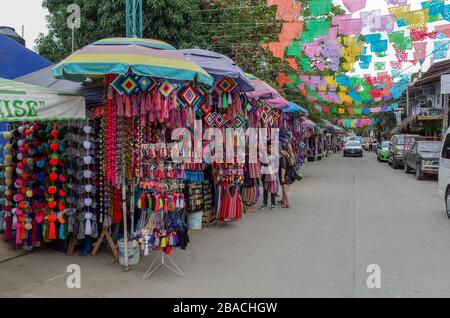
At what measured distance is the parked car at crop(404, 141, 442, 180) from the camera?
16484 mm

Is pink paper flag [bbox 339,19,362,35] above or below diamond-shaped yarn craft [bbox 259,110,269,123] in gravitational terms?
above

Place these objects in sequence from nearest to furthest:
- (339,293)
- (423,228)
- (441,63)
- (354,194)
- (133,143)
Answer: (339,293)
(133,143)
(423,228)
(354,194)
(441,63)

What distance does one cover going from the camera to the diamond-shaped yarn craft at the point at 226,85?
7.70 meters

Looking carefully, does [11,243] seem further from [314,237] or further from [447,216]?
[447,216]

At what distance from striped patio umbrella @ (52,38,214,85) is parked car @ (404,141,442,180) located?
46.4ft

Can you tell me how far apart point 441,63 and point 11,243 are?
2681 centimetres

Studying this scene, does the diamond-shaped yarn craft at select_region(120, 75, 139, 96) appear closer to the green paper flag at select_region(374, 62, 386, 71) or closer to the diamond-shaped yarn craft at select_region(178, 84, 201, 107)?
the diamond-shaped yarn craft at select_region(178, 84, 201, 107)

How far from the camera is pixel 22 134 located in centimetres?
598

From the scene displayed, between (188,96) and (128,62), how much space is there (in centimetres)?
172

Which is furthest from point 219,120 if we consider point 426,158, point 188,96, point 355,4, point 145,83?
point 426,158

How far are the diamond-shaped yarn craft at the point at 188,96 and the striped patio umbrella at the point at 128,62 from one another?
2.78ft

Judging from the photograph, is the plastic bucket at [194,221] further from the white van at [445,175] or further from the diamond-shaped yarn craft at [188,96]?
the white van at [445,175]

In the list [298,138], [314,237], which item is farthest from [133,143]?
[298,138]

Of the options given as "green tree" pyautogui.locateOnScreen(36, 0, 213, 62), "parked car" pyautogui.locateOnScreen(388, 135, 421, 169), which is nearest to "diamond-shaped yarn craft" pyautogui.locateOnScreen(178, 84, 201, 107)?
"green tree" pyautogui.locateOnScreen(36, 0, 213, 62)
